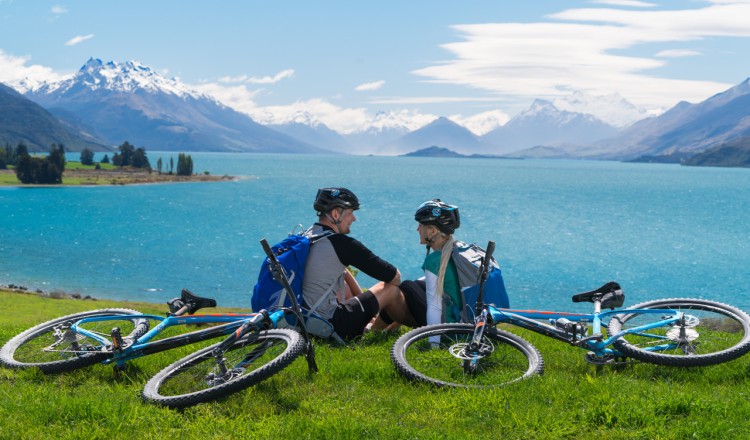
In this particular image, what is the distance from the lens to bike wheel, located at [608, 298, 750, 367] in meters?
7.46

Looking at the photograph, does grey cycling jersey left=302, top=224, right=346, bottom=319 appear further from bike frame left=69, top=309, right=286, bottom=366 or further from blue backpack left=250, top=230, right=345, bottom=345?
bike frame left=69, top=309, right=286, bottom=366

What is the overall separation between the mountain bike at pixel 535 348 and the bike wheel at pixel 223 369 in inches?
51.4

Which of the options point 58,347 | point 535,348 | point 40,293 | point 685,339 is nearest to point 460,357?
point 535,348

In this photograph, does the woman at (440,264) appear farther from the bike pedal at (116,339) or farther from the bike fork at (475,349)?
the bike pedal at (116,339)

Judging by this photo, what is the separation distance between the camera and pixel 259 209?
130m

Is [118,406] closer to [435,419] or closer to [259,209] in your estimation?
[435,419]

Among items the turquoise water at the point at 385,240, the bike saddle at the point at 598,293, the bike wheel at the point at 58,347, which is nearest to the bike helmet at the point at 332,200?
the bike wheel at the point at 58,347

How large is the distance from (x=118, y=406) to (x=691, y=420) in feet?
17.3

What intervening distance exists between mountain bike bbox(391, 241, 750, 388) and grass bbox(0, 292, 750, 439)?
0.23 metres

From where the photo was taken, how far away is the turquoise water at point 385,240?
194ft

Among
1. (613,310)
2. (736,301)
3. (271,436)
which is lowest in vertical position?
(736,301)

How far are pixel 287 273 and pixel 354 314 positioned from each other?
1.20 meters

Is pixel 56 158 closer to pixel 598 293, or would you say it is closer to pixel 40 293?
pixel 40 293

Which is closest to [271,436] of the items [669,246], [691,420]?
[691,420]
